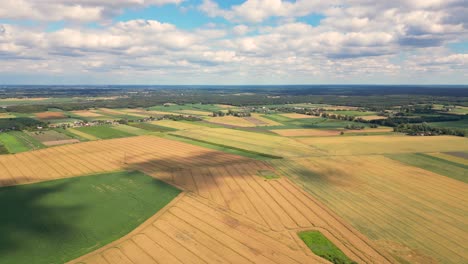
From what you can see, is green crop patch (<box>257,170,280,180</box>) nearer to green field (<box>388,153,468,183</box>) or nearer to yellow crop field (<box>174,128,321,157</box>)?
yellow crop field (<box>174,128,321,157</box>)

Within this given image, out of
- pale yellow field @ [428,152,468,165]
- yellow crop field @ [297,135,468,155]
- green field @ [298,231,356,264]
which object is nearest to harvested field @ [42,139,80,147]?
yellow crop field @ [297,135,468,155]

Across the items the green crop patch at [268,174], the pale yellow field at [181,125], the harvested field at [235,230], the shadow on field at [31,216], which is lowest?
the harvested field at [235,230]

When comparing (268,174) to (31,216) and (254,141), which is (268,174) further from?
(31,216)

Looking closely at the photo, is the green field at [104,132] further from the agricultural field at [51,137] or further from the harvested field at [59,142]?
the harvested field at [59,142]

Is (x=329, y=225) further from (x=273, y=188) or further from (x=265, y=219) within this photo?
(x=273, y=188)

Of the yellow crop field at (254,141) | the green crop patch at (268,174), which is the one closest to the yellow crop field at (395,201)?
the green crop patch at (268,174)

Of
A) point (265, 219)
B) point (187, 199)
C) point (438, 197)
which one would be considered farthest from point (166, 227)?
point (438, 197)
